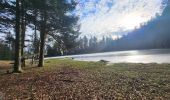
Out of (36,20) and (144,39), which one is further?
(144,39)

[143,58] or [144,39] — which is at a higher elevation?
[144,39]

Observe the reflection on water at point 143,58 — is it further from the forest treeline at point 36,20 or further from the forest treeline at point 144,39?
the forest treeline at point 36,20

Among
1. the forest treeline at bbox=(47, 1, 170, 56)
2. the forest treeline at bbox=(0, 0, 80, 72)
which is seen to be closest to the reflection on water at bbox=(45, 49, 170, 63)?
the forest treeline at bbox=(47, 1, 170, 56)

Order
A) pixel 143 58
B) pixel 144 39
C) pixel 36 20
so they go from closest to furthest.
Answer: pixel 36 20
pixel 143 58
pixel 144 39

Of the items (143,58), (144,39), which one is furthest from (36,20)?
(144,39)

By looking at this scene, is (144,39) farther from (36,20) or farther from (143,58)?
(36,20)

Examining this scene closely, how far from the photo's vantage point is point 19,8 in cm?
2294

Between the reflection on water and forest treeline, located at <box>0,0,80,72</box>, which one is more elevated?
forest treeline, located at <box>0,0,80,72</box>

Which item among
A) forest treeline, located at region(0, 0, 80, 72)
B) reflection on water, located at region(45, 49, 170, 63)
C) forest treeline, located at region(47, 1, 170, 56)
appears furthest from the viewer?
forest treeline, located at region(47, 1, 170, 56)

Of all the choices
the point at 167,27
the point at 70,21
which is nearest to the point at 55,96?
the point at 70,21

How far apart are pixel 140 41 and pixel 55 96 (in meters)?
150

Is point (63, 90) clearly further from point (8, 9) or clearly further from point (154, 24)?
point (154, 24)

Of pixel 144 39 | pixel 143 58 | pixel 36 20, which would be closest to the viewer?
pixel 36 20

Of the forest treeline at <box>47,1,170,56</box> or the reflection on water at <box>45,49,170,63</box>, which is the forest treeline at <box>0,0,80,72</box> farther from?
the forest treeline at <box>47,1,170,56</box>
